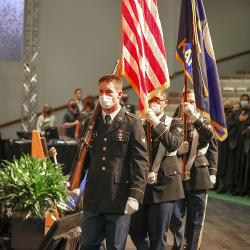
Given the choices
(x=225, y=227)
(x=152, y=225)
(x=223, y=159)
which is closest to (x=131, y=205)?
(x=152, y=225)

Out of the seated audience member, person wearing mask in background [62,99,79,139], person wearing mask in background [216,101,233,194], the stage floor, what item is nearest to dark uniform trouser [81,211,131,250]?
the stage floor

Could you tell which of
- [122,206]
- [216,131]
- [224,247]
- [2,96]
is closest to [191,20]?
[216,131]

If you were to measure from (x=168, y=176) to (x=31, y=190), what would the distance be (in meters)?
1.10

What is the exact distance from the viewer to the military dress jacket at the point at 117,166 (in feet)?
14.3

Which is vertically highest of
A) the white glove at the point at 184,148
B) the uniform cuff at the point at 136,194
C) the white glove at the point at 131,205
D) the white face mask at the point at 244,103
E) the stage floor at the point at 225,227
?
the white face mask at the point at 244,103

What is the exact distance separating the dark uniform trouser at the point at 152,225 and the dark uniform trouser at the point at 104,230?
61cm

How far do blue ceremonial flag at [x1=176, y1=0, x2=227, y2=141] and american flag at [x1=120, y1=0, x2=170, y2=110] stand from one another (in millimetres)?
555

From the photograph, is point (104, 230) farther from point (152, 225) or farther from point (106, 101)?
point (106, 101)

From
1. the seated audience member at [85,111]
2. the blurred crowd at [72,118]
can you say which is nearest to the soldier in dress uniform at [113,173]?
the seated audience member at [85,111]

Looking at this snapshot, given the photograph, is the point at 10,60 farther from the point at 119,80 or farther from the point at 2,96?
the point at 119,80

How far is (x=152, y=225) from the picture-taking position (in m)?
5.02

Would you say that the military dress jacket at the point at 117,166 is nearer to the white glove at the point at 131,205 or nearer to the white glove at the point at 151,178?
the white glove at the point at 131,205

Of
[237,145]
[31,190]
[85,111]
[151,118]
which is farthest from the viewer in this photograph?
[85,111]

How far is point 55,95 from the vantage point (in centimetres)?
1752
